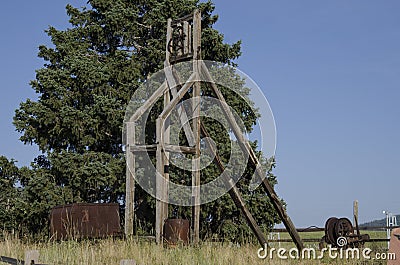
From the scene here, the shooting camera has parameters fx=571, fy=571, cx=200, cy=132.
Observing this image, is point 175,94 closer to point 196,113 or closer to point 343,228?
point 196,113

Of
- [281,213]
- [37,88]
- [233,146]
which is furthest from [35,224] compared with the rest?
[281,213]

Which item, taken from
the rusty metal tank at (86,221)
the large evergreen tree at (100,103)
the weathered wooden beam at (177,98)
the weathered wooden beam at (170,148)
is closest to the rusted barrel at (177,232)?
the rusty metal tank at (86,221)

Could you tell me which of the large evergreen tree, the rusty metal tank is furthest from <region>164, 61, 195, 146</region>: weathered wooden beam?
the large evergreen tree

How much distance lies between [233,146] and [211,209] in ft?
7.94

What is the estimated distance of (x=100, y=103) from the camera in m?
21.1

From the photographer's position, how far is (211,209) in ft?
66.7

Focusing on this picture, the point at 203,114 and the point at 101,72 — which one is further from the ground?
the point at 101,72

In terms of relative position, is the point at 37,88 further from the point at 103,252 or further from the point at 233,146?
the point at 103,252

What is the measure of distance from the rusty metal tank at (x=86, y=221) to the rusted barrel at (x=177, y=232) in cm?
186

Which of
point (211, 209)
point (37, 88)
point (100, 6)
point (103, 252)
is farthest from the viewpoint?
point (100, 6)

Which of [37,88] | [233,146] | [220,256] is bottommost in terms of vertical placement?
[220,256]

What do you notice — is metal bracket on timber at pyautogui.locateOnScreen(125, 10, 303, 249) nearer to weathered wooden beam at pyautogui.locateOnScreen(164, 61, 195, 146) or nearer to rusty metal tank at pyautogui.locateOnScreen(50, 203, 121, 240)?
weathered wooden beam at pyautogui.locateOnScreen(164, 61, 195, 146)

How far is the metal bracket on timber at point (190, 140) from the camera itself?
13742 mm

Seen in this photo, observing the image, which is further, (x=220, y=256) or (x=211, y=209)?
(x=211, y=209)
